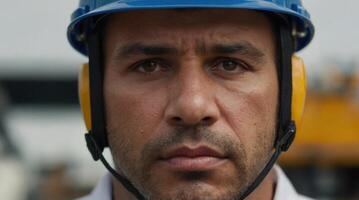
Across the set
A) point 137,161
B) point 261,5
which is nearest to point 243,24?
point 261,5

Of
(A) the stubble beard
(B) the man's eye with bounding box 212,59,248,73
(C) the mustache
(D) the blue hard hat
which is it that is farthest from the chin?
(D) the blue hard hat

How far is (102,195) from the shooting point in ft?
11.7

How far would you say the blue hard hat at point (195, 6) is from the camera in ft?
10.1

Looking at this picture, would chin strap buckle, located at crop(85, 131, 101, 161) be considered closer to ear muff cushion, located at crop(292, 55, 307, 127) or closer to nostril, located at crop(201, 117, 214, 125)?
nostril, located at crop(201, 117, 214, 125)

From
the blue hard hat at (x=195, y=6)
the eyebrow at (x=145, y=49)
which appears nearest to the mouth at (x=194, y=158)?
the eyebrow at (x=145, y=49)

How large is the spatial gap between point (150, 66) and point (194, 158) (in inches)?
14.1

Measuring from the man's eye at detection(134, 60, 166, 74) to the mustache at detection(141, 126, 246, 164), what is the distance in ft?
0.77

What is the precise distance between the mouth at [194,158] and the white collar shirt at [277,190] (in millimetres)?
487

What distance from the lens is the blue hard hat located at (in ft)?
10.1

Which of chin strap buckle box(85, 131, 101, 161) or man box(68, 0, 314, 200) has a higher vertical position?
man box(68, 0, 314, 200)

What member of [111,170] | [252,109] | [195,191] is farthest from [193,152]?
[111,170]

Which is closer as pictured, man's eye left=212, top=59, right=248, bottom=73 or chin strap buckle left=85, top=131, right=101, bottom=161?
man's eye left=212, top=59, right=248, bottom=73

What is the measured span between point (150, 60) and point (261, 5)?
16.1 inches

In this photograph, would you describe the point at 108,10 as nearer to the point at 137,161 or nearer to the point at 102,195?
the point at 137,161
